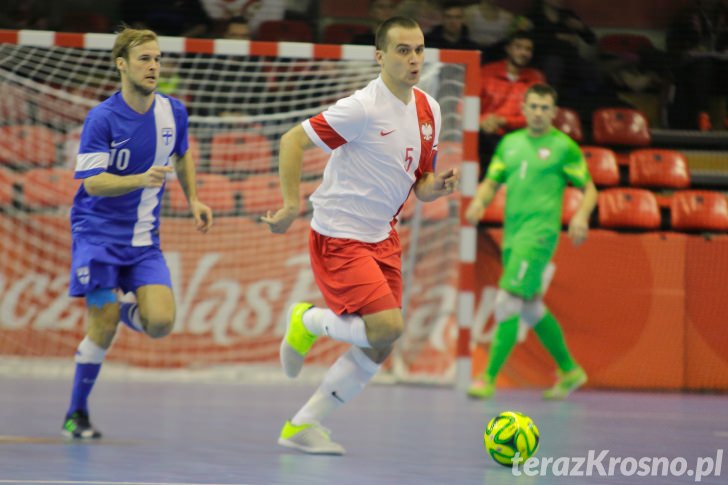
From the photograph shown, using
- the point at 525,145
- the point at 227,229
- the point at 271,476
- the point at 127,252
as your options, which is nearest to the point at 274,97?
the point at 227,229

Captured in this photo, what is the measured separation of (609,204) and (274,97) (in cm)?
298

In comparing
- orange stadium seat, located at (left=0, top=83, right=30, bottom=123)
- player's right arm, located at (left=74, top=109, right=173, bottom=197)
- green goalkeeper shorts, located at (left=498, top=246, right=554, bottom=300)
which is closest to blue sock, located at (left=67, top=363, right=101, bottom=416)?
player's right arm, located at (left=74, top=109, right=173, bottom=197)

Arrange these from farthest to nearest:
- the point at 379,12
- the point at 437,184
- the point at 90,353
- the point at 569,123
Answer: the point at 379,12, the point at 569,123, the point at 90,353, the point at 437,184

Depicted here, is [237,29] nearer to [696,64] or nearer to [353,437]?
[696,64]

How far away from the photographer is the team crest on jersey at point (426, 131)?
5.52m

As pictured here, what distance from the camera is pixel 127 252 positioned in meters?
5.88

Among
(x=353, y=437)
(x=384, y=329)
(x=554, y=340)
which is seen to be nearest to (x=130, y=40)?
(x=384, y=329)

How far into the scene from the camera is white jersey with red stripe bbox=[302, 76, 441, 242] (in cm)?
543

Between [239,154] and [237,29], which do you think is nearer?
[239,154]

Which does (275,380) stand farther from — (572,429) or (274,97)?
(572,429)

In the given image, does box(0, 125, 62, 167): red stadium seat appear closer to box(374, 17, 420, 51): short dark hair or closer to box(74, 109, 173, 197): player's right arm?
box(74, 109, 173, 197): player's right arm

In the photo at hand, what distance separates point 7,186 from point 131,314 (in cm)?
377

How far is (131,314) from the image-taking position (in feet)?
19.6

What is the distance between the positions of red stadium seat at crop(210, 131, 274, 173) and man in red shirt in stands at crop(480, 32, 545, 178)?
1.95m
